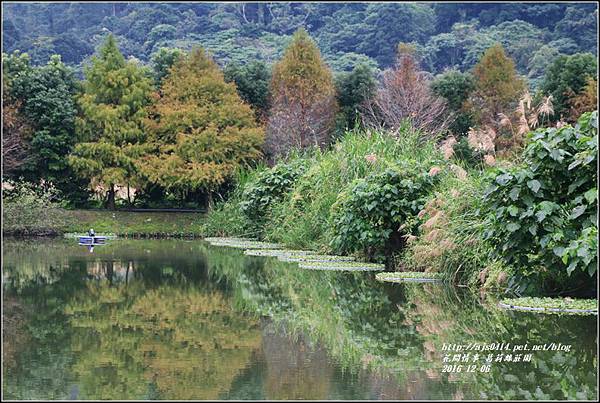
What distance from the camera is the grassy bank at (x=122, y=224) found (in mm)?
31625

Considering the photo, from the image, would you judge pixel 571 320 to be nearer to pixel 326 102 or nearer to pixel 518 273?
pixel 518 273

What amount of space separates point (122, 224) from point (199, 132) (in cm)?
428

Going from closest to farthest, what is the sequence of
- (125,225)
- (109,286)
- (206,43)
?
(109,286) < (125,225) < (206,43)

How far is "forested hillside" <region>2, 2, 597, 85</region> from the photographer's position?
54.6 m

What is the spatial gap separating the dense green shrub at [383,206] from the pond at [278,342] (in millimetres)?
2007

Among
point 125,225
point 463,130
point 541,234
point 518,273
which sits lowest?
point 125,225

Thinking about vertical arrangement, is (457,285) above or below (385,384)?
below

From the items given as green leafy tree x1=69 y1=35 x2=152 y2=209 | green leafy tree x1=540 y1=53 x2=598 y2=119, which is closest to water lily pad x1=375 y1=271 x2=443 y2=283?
green leafy tree x1=69 y1=35 x2=152 y2=209

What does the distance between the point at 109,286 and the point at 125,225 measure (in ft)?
62.9

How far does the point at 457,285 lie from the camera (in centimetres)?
1445

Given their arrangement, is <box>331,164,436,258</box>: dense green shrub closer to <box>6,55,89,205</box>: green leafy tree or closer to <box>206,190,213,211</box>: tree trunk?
<box>206,190,213,211</box>: tree trunk

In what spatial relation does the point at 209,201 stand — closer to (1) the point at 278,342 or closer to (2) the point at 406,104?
(2) the point at 406,104

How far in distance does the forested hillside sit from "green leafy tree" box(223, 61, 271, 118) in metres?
17.1

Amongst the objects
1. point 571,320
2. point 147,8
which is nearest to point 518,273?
point 571,320
